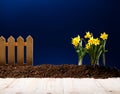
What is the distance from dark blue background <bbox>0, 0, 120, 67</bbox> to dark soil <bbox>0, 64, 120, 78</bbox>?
1906mm

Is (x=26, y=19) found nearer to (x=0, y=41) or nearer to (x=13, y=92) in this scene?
(x=0, y=41)

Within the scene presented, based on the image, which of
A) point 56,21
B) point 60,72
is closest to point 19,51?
point 60,72

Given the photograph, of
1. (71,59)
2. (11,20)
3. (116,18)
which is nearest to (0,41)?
(11,20)

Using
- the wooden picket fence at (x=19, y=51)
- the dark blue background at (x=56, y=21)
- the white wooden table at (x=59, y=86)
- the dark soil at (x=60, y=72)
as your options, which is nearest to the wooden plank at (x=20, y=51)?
the wooden picket fence at (x=19, y=51)

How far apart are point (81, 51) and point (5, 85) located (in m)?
1.27

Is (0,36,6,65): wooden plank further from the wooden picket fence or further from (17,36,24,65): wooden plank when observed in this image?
(17,36,24,65): wooden plank

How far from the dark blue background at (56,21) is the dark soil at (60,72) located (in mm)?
1906

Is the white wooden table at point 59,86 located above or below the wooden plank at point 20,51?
below

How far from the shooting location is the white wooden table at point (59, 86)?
179 cm

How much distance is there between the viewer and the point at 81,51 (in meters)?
3.10

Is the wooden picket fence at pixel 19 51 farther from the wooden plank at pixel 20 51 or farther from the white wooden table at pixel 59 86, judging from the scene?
the white wooden table at pixel 59 86

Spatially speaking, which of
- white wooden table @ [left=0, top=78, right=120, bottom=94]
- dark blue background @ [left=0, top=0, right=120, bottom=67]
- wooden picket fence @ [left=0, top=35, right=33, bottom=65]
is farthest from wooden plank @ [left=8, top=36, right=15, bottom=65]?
dark blue background @ [left=0, top=0, right=120, bottom=67]

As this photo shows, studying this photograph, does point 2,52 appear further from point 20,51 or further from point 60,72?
point 60,72

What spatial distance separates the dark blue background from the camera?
466cm
